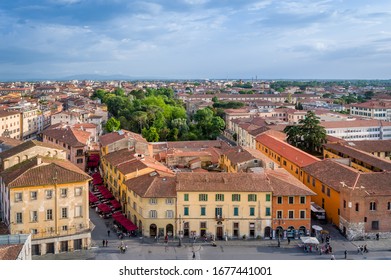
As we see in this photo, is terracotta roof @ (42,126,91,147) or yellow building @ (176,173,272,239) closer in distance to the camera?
yellow building @ (176,173,272,239)

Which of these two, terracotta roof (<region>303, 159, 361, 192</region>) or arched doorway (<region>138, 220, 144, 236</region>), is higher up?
terracotta roof (<region>303, 159, 361, 192</region>)

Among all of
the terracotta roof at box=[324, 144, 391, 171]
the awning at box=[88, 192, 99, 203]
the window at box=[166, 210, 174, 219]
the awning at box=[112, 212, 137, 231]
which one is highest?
the terracotta roof at box=[324, 144, 391, 171]

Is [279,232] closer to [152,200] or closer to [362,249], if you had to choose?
[362,249]

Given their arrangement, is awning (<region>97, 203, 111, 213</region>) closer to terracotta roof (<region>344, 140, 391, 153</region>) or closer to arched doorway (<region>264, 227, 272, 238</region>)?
arched doorway (<region>264, 227, 272, 238</region>)

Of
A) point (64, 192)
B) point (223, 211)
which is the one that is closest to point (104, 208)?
point (64, 192)

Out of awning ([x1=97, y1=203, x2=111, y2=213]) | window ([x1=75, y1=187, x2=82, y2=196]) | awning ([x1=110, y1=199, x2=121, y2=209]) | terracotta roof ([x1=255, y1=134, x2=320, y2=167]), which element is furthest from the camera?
terracotta roof ([x1=255, y1=134, x2=320, y2=167])

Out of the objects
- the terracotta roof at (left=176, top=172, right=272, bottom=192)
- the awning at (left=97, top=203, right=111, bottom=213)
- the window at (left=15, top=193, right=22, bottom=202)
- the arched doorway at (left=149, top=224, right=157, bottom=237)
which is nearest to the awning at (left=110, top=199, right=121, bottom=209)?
the awning at (left=97, top=203, right=111, bottom=213)
